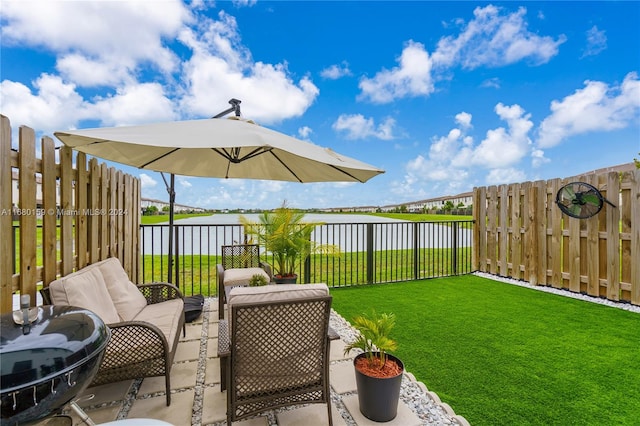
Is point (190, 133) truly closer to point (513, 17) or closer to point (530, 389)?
point (530, 389)

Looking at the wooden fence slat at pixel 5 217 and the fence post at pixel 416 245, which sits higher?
the wooden fence slat at pixel 5 217

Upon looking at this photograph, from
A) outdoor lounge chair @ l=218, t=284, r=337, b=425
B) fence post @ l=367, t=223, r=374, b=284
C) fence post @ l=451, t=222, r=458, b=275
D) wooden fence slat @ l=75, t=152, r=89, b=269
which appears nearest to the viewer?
outdoor lounge chair @ l=218, t=284, r=337, b=425

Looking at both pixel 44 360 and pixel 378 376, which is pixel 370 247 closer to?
pixel 378 376

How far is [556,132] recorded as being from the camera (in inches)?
361

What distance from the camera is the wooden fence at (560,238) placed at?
16.0ft

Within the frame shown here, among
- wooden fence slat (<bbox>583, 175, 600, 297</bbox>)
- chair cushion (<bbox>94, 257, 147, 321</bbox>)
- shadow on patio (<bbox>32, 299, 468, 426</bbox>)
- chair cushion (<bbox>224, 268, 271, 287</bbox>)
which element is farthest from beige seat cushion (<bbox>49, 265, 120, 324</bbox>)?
wooden fence slat (<bbox>583, 175, 600, 297</bbox>)

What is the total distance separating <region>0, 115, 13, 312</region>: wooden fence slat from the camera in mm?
2055

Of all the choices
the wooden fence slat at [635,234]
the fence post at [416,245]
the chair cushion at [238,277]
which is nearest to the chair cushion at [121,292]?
the chair cushion at [238,277]

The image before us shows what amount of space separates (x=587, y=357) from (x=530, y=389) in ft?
3.71

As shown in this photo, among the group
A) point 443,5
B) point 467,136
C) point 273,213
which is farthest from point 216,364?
point 467,136

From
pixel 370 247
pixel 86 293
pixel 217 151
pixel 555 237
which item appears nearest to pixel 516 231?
pixel 555 237

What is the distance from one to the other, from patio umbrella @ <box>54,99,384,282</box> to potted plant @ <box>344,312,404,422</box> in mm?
1304

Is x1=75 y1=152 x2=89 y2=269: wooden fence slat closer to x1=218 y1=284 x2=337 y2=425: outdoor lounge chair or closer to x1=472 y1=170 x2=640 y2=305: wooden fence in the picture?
x1=218 y1=284 x2=337 y2=425: outdoor lounge chair

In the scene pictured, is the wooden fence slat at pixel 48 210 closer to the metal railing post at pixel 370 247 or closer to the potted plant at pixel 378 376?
the potted plant at pixel 378 376
